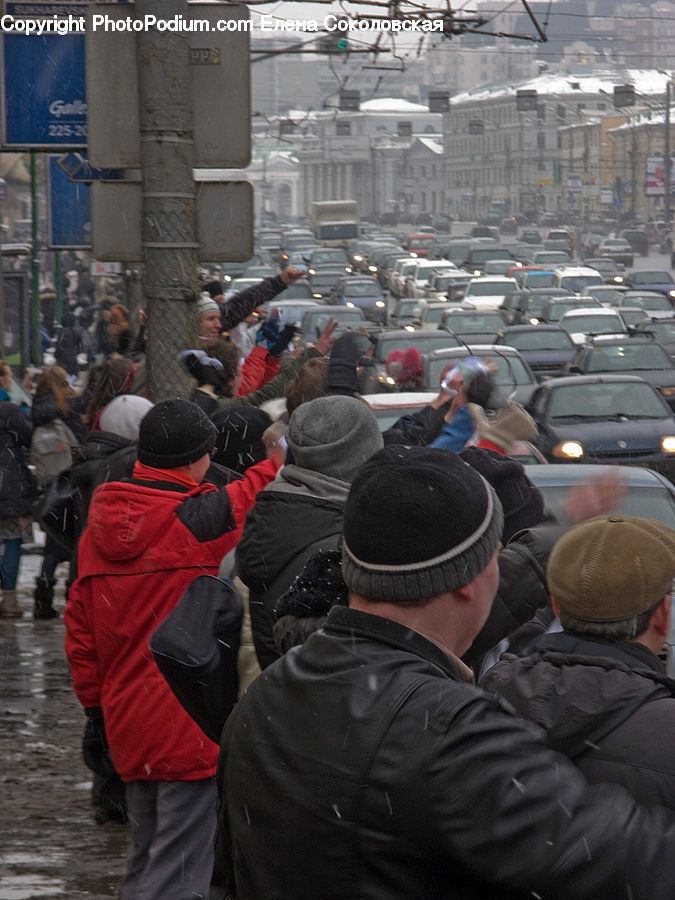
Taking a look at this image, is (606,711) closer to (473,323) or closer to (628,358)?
(628,358)

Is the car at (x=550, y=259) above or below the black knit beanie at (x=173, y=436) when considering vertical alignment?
below

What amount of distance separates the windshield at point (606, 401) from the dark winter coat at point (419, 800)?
14.7 m

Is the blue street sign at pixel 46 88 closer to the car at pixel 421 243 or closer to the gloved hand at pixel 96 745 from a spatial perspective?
the gloved hand at pixel 96 745

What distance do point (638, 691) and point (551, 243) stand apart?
8175 centimetres

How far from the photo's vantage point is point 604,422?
16.2m

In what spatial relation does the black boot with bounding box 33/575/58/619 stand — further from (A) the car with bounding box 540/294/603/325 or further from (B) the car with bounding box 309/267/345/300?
(B) the car with bounding box 309/267/345/300

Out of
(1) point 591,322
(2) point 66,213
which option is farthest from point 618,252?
(2) point 66,213

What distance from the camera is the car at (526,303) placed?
34.5 meters

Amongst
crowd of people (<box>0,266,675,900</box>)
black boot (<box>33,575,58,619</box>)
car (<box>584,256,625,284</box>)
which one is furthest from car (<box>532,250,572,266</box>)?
crowd of people (<box>0,266,675,900</box>)

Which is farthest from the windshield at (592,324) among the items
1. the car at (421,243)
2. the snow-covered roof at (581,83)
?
the snow-covered roof at (581,83)

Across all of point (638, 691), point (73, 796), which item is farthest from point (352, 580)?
point (73, 796)

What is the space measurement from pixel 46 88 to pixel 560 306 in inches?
981

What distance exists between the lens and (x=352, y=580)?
2.09 m

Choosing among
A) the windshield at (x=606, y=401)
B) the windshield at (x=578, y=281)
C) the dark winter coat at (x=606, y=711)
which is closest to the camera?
the dark winter coat at (x=606, y=711)
